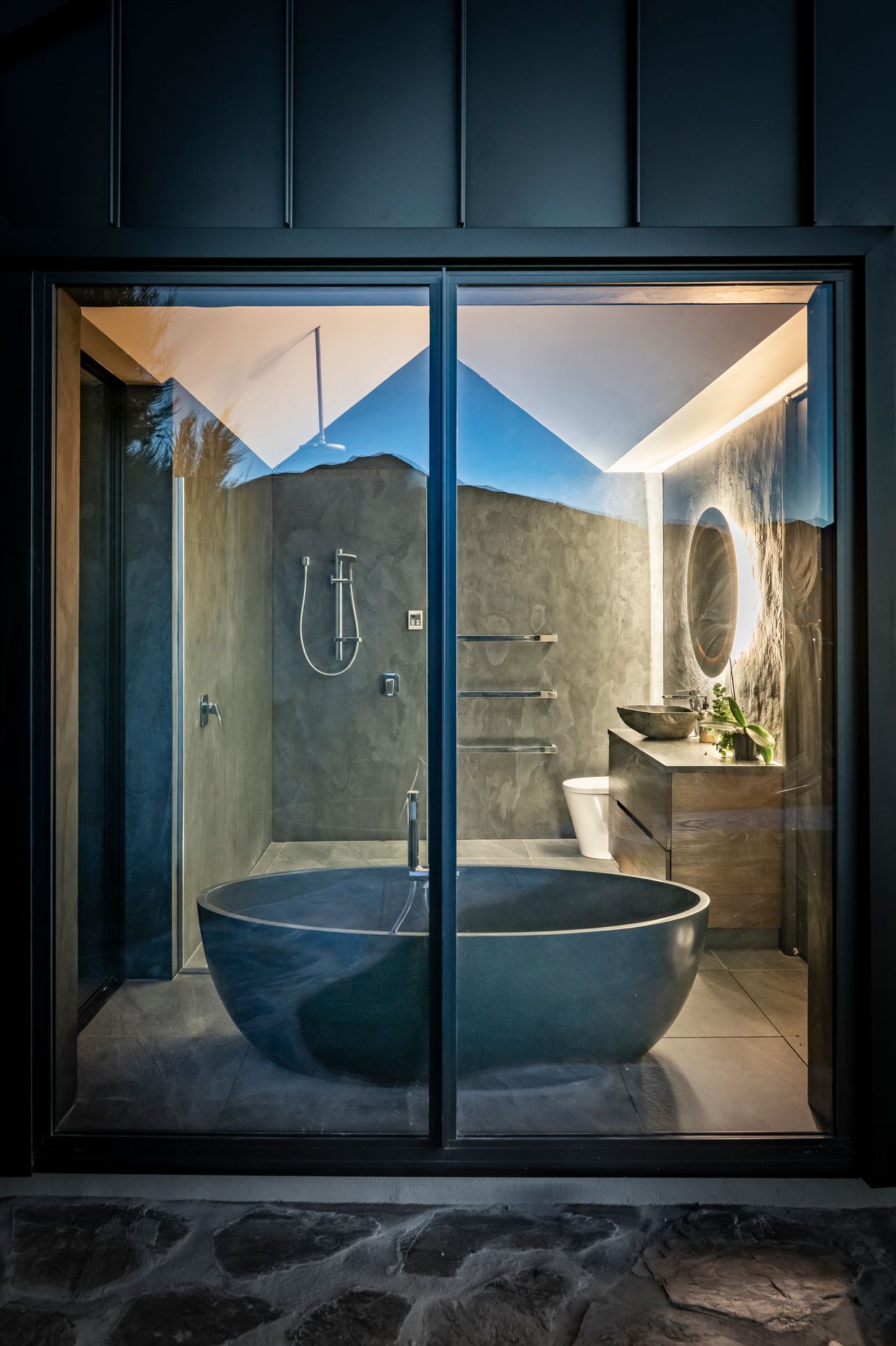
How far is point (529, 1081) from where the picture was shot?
234cm

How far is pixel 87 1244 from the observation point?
207 centimetres

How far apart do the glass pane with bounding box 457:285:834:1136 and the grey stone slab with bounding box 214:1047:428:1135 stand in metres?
0.15

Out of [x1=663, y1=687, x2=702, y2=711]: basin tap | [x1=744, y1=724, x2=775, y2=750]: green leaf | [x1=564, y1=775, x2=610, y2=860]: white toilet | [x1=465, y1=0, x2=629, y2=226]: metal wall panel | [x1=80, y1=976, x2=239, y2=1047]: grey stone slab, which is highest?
[x1=465, y1=0, x2=629, y2=226]: metal wall panel

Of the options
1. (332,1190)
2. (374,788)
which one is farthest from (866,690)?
(332,1190)

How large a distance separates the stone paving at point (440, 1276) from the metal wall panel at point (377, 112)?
2.42 meters

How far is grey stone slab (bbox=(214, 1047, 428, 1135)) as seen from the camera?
92.0 inches

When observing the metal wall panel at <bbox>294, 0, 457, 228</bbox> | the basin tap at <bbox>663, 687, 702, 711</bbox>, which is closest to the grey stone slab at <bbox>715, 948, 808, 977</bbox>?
the basin tap at <bbox>663, 687, 702, 711</bbox>

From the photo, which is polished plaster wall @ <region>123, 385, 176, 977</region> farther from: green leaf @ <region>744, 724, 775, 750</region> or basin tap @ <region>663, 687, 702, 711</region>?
green leaf @ <region>744, 724, 775, 750</region>

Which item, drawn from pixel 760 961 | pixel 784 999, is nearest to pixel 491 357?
pixel 760 961

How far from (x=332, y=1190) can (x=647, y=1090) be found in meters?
0.83

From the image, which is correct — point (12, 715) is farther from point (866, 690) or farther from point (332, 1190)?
point (866, 690)

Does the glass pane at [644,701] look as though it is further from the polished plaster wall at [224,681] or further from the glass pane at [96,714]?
the glass pane at [96,714]

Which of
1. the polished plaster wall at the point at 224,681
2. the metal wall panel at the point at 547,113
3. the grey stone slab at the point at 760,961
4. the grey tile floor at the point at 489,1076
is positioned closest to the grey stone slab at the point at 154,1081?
the grey tile floor at the point at 489,1076

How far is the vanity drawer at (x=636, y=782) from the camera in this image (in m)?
2.33
